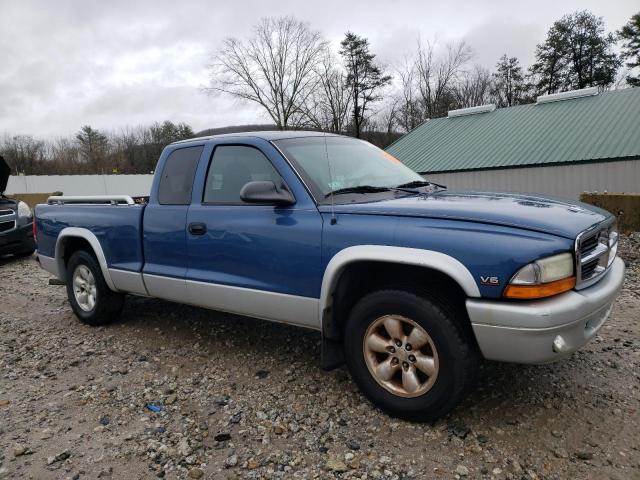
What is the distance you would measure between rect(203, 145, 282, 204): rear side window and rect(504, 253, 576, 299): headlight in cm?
186

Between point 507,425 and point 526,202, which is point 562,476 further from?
point 526,202

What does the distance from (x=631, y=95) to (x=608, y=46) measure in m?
28.4

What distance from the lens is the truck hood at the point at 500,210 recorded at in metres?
2.66

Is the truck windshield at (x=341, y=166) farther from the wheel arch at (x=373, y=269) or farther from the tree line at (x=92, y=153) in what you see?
the tree line at (x=92, y=153)

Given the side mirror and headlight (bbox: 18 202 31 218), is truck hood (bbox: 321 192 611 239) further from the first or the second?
headlight (bbox: 18 202 31 218)

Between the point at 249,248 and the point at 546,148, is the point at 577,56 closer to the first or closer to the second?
the point at 546,148

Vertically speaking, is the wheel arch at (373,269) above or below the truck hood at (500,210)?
below

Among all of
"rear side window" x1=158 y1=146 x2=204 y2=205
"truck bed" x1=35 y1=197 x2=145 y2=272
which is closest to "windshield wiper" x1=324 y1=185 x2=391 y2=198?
"rear side window" x1=158 y1=146 x2=204 y2=205

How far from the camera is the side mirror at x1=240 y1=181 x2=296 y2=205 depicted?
3229mm

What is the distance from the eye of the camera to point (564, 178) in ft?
63.4

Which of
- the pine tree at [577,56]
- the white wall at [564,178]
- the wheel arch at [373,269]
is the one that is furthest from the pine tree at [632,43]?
the wheel arch at [373,269]

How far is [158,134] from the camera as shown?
66688 millimetres

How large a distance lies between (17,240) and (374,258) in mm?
8840

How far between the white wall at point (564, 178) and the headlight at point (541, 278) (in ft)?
50.3
